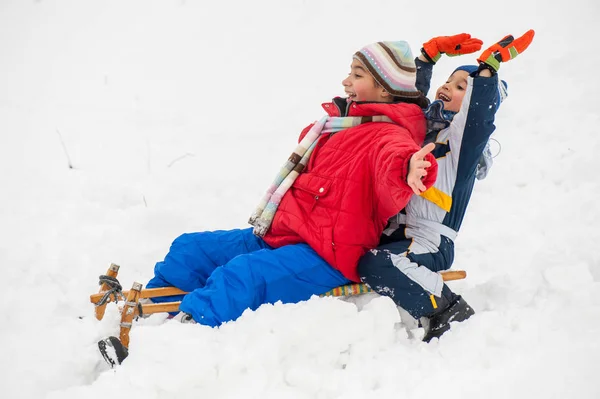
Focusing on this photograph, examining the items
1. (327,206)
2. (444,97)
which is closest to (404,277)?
(327,206)

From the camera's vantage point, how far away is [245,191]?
173 inches

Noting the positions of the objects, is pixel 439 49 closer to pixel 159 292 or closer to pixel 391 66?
pixel 391 66

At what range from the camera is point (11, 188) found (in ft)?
13.6

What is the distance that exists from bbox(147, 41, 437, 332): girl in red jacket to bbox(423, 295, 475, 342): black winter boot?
42 cm

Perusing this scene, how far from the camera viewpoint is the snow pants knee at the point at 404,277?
2.41m

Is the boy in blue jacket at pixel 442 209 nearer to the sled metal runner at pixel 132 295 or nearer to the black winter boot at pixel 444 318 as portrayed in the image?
the black winter boot at pixel 444 318

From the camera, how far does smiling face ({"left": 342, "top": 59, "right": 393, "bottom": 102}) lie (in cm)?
284

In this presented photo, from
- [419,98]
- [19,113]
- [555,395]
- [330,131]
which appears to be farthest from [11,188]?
→ [555,395]

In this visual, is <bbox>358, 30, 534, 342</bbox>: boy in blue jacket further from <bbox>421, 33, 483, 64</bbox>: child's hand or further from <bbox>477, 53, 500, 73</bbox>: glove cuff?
<bbox>421, 33, 483, 64</bbox>: child's hand

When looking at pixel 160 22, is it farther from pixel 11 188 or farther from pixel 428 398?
pixel 428 398

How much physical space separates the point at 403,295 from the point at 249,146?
3134mm

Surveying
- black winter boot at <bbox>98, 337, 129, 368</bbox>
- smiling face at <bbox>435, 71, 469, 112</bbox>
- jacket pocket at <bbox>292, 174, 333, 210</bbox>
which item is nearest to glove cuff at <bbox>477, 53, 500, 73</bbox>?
smiling face at <bbox>435, 71, 469, 112</bbox>

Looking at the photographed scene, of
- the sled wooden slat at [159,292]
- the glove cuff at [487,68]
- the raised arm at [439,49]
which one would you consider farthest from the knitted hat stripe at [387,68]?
the sled wooden slat at [159,292]

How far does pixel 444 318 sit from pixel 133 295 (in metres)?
1.44
